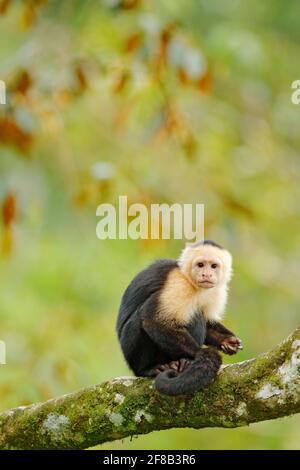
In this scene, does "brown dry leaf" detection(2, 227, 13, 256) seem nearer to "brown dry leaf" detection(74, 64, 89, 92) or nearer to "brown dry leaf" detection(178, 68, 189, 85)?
"brown dry leaf" detection(74, 64, 89, 92)

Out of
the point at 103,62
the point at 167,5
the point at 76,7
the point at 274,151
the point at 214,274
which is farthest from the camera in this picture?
the point at 274,151

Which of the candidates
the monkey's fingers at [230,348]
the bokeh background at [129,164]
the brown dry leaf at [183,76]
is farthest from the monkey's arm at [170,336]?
the brown dry leaf at [183,76]

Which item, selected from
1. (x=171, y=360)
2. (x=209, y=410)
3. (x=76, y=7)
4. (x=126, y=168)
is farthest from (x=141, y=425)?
(x=76, y=7)

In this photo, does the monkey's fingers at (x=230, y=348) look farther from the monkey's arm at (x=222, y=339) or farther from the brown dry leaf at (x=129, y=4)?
the brown dry leaf at (x=129, y=4)

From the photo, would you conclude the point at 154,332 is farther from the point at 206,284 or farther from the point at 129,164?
the point at 129,164

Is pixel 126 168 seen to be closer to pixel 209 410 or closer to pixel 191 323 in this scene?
pixel 191 323

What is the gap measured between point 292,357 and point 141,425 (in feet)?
2.69

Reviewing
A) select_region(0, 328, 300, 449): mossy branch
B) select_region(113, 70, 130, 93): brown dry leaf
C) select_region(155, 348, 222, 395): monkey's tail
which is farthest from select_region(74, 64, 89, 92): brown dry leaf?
select_region(155, 348, 222, 395): monkey's tail

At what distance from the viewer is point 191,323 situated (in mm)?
4996

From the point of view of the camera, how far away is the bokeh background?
21.6ft

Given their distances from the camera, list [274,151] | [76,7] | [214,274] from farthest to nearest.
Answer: [274,151] → [76,7] → [214,274]

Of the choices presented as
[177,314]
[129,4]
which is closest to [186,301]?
[177,314]

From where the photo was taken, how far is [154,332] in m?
4.87
